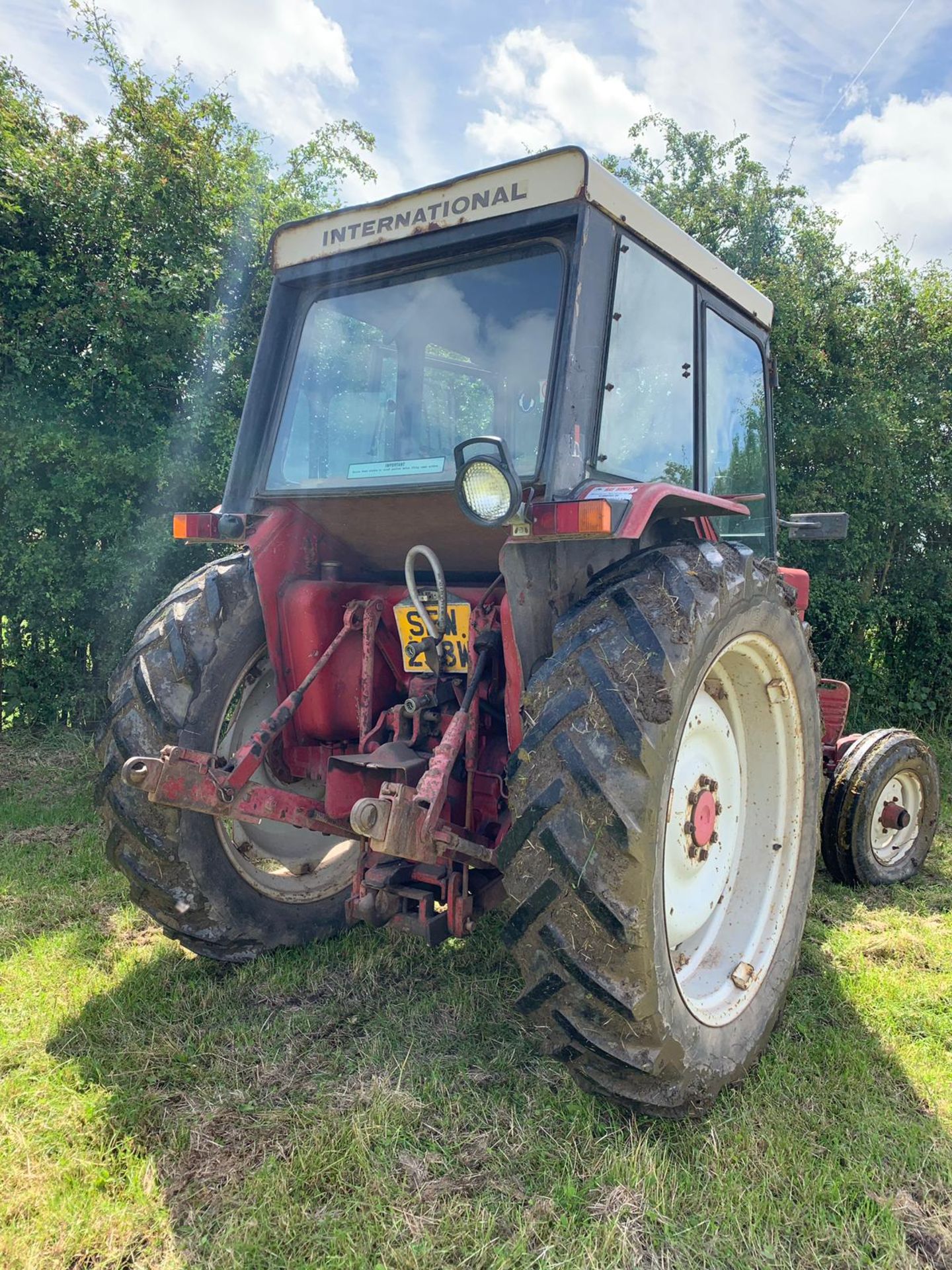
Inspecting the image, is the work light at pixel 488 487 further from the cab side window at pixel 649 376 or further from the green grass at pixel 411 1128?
the green grass at pixel 411 1128

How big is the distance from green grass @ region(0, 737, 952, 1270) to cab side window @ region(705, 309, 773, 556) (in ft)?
5.96

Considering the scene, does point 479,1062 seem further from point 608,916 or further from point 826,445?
point 826,445

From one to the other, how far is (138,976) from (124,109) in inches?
238

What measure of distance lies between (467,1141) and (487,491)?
170 cm

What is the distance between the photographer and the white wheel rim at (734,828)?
2461 mm

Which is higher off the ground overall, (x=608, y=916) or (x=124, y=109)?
(x=124, y=109)

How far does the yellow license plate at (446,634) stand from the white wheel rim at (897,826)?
2.47m

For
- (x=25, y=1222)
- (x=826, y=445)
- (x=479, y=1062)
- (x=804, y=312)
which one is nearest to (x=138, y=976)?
(x=25, y=1222)

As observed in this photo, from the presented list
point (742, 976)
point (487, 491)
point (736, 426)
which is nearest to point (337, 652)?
point (487, 491)

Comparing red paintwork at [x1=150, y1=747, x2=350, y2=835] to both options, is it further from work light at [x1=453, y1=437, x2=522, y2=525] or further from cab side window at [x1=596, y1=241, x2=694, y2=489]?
cab side window at [x1=596, y1=241, x2=694, y2=489]

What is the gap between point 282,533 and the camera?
9.64ft

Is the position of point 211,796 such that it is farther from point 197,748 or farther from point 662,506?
point 662,506

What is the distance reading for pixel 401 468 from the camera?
2.67 metres

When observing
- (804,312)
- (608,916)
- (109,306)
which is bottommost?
(608,916)
